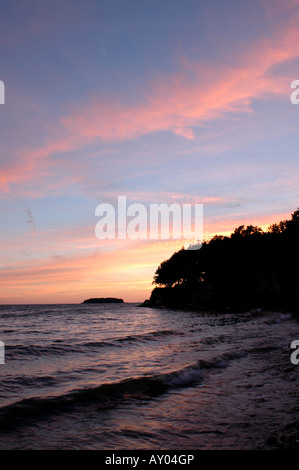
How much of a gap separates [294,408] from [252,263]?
3065 inches

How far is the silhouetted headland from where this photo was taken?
2598 inches

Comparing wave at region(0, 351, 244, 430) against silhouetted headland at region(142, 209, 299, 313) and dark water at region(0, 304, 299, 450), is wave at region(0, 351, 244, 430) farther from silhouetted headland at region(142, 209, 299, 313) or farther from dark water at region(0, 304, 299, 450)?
silhouetted headland at region(142, 209, 299, 313)

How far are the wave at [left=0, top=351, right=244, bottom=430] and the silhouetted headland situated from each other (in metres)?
46.0

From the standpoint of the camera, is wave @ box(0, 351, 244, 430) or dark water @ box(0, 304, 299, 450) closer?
dark water @ box(0, 304, 299, 450)

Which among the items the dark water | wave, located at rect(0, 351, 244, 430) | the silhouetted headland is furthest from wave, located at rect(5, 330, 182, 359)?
the silhouetted headland

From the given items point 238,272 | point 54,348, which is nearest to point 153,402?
point 54,348

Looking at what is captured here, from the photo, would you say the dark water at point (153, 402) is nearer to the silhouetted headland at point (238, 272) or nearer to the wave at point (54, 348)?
the wave at point (54, 348)

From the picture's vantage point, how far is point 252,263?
263ft

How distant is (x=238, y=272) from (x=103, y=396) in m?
82.4

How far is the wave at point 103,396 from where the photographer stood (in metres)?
6.68

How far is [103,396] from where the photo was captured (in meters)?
7.91
